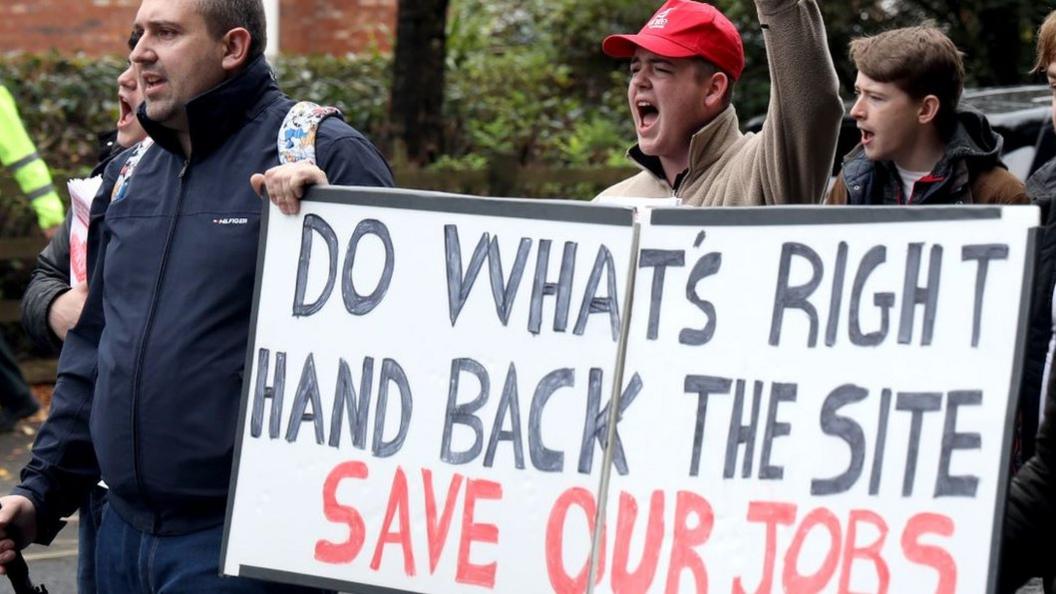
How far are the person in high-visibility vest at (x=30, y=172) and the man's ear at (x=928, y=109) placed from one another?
590cm

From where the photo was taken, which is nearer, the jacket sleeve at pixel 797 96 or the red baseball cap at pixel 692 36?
the jacket sleeve at pixel 797 96

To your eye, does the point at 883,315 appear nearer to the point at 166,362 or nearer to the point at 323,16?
the point at 166,362

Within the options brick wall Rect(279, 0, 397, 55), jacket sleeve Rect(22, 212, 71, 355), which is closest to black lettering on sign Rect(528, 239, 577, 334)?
jacket sleeve Rect(22, 212, 71, 355)

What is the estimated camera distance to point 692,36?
12.4ft

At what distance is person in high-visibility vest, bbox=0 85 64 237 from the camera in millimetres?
9040

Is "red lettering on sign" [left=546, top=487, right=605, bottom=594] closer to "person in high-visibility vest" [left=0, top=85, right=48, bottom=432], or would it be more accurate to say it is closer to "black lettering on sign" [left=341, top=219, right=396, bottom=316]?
"black lettering on sign" [left=341, top=219, right=396, bottom=316]

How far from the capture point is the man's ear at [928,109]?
434 centimetres

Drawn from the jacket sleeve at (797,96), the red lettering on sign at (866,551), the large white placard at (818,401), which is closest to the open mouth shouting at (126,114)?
the jacket sleeve at (797,96)

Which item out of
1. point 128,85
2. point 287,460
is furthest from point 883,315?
point 128,85

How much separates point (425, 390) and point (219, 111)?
31.1 inches

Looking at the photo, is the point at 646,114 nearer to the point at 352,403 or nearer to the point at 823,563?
the point at 352,403

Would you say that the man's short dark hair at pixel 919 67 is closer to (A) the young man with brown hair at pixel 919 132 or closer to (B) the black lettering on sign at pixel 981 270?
(A) the young man with brown hair at pixel 919 132

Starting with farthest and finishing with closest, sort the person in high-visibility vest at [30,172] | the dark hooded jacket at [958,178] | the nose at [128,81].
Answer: the person in high-visibility vest at [30,172]
the nose at [128,81]
the dark hooded jacket at [958,178]

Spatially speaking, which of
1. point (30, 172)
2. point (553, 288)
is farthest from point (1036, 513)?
point (30, 172)
